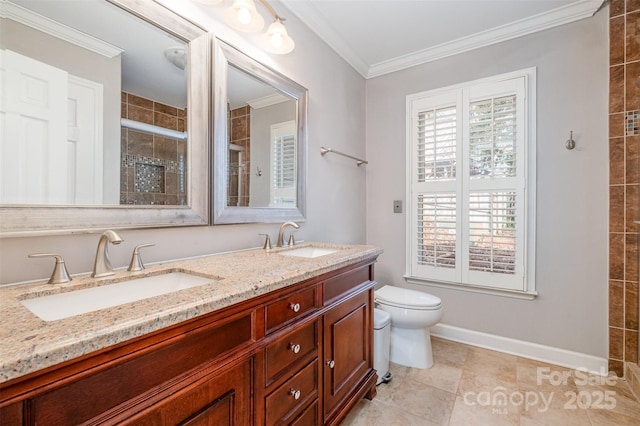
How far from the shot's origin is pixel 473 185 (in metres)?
2.27

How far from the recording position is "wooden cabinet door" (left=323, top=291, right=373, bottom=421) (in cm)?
128

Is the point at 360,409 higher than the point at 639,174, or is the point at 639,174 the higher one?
the point at 639,174

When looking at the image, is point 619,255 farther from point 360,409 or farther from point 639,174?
point 360,409

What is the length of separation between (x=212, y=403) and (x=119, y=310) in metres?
0.35

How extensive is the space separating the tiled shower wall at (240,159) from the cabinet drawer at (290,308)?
0.65m

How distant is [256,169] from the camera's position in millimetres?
1659

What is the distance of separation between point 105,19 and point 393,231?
2.33 metres

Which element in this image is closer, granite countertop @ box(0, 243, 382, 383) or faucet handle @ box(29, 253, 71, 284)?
granite countertop @ box(0, 243, 382, 383)

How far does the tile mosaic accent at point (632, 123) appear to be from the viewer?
1.78 metres

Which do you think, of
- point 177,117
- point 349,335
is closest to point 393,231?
point 349,335

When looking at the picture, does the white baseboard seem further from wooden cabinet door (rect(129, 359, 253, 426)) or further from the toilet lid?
wooden cabinet door (rect(129, 359, 253, 426))

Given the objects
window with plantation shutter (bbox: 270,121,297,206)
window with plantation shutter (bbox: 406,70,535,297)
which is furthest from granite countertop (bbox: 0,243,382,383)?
window with plantation shutter (bbox: 406,70,535,297)

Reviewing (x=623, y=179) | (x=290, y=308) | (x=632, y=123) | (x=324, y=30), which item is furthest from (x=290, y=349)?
(x=632, y=123)

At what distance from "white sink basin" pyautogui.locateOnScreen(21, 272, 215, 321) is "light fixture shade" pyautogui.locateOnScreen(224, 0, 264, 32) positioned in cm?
118
